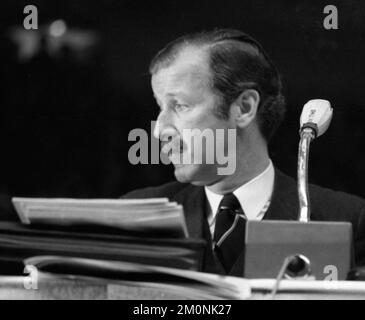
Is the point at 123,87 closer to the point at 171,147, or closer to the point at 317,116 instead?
the point at 171,147

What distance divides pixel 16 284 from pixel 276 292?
1.40 ft

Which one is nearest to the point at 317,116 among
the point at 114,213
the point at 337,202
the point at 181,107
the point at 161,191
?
the point at 337,202

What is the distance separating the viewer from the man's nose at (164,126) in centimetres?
237

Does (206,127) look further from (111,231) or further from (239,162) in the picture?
(111,231)

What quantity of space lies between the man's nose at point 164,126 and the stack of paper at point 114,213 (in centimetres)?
88

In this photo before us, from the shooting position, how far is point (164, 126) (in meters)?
2.38

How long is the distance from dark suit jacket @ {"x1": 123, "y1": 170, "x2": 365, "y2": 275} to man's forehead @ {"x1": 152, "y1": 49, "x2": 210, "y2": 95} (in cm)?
27

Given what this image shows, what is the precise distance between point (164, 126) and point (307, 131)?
0.42 metres

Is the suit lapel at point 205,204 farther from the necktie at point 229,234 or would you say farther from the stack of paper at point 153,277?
the stack of paper at point 153,277

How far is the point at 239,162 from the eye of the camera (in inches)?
94.2

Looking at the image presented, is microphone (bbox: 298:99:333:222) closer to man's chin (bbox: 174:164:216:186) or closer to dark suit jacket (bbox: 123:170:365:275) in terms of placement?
dark suit jacket (bbox: 123:170:365:275)

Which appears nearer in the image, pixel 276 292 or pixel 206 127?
pixel 276 292

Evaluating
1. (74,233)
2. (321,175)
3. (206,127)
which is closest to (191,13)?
(206,127)

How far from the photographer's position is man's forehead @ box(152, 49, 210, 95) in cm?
239
